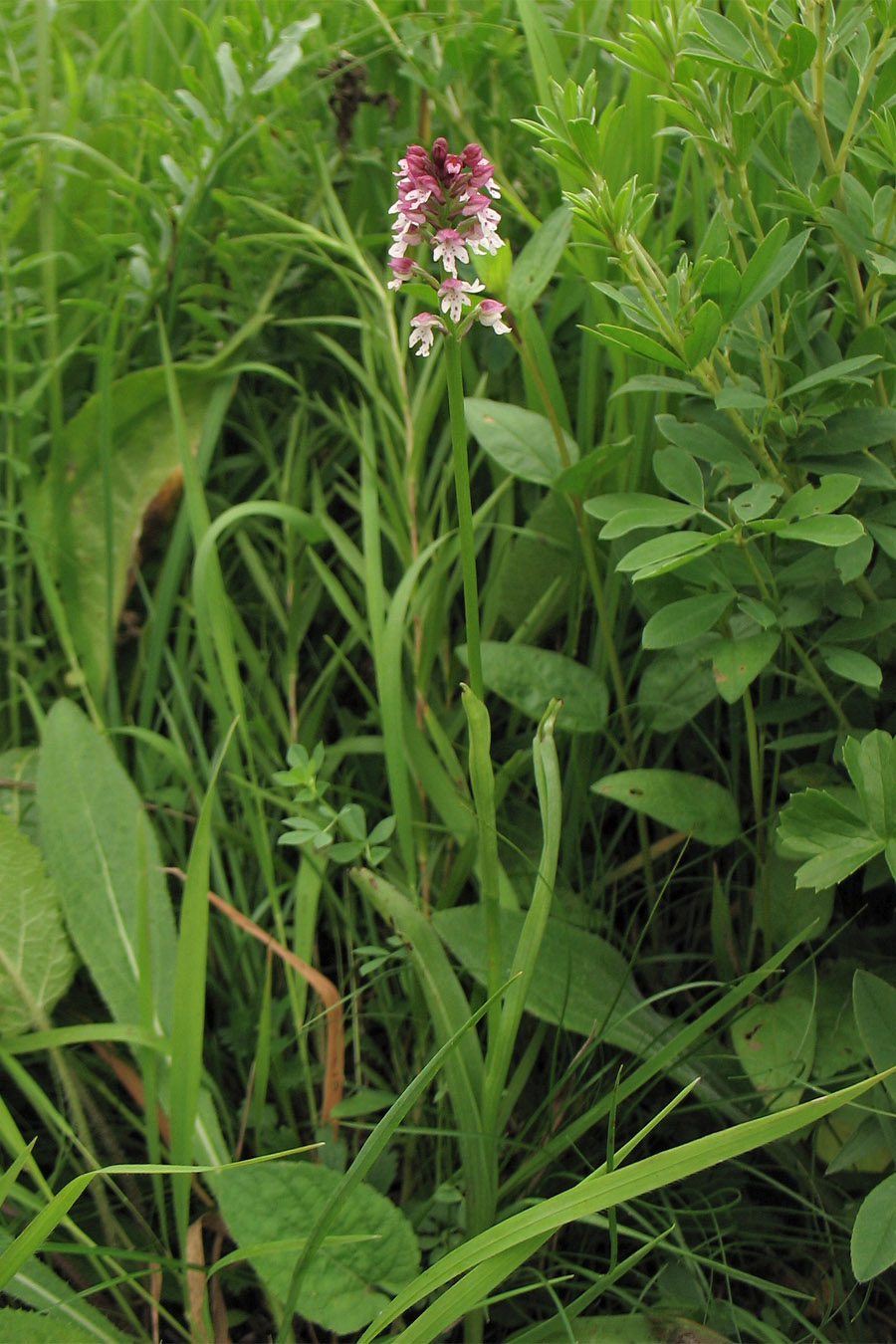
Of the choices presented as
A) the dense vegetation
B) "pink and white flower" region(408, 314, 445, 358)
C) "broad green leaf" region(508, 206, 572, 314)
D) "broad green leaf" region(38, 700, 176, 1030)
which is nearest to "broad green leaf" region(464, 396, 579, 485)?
the dense vegetation

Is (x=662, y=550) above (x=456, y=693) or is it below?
above

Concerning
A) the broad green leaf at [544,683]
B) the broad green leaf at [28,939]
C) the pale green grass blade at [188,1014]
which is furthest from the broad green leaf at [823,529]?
the broad green leaf at [28,939]

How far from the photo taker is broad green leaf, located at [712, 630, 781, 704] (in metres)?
0.98

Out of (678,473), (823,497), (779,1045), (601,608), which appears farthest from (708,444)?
(779,1045)

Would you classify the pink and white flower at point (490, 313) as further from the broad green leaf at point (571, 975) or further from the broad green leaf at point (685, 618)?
the broad green leaf at point (571, 975)

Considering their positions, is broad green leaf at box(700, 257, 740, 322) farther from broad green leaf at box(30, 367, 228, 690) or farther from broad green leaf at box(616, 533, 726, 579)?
broad green leaf at box(30, 367, 228, 690)

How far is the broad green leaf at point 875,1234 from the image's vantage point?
87 centimetres

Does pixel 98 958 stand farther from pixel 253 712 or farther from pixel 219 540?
pixel 219 540

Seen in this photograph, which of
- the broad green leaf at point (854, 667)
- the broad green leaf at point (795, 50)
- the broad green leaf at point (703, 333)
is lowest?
the broad green leaf at point (854, 667)

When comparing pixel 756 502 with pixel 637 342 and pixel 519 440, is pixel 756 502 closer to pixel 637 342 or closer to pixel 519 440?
pixel 637 342

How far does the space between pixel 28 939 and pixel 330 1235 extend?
1.66ft

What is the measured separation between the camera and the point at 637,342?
36.6 inches

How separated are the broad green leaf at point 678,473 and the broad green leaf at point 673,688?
0.75ft

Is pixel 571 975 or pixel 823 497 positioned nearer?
pixel 823 497
